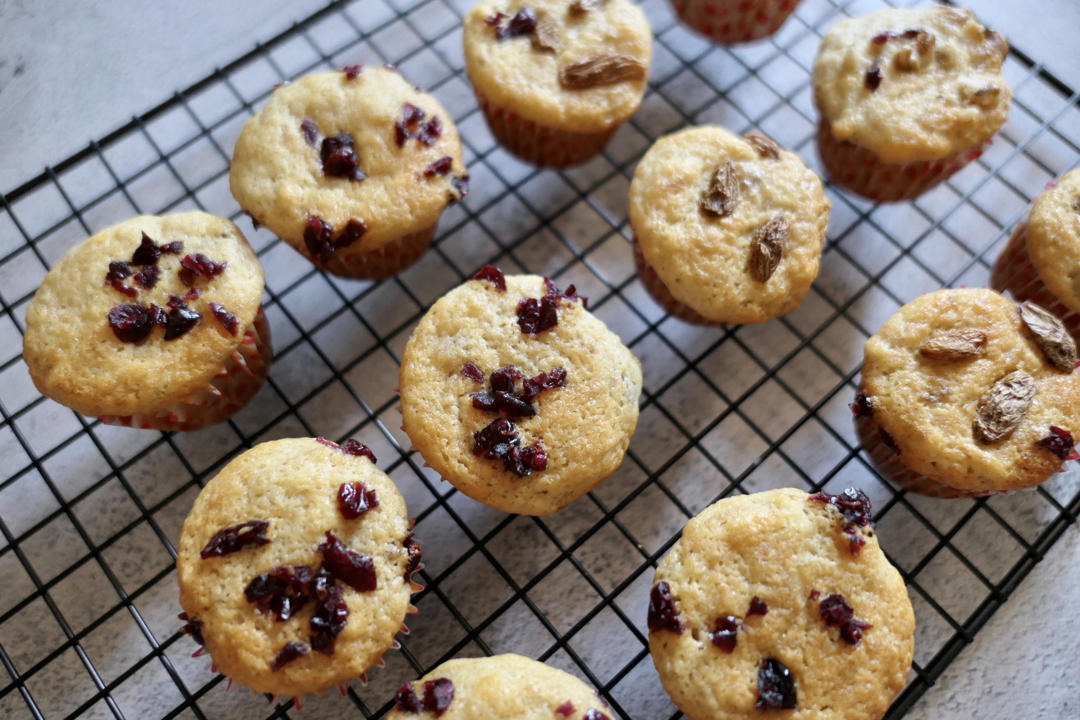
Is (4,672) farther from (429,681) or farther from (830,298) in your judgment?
(830,298)

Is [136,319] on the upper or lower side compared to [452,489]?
upper

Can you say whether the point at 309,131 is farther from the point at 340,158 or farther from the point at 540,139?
the point at 540,139

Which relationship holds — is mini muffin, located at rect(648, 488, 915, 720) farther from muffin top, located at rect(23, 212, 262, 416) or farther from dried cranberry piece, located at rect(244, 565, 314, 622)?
muffin top, located at rect(23, 212, 262, 416)

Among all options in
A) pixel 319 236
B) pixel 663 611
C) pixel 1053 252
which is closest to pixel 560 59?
pixel 319 236

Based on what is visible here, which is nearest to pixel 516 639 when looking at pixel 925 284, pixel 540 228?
pixel 540 228

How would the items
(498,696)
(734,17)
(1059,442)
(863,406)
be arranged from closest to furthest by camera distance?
(498,696) → (1059,442) → (863,406) → (734,17)

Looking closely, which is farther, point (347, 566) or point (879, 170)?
point (879, 170)
